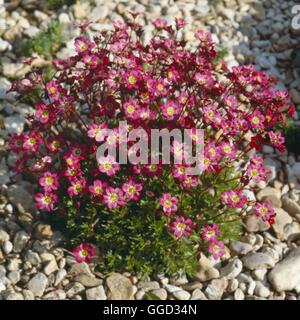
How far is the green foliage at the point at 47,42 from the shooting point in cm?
676

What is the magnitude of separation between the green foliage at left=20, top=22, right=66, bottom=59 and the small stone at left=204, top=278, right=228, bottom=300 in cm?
323

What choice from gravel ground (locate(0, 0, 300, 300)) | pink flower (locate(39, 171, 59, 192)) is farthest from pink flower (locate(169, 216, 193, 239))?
pink flower (locate(39, 171, 59, 192))

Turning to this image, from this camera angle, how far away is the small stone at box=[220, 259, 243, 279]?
5.31 m

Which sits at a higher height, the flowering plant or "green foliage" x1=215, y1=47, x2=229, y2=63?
"green foliage" x1=215, y1=47, x2=229, y2=63

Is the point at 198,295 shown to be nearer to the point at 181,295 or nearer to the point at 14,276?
the point at 181,295

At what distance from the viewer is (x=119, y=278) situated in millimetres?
5121

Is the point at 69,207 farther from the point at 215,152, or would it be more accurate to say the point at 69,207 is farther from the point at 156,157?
the point at 215,152

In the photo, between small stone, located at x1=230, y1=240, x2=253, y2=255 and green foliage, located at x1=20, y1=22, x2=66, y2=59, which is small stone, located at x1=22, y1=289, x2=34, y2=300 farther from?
green foliage, located at x1=20, y1=22, x2=66, y2=59

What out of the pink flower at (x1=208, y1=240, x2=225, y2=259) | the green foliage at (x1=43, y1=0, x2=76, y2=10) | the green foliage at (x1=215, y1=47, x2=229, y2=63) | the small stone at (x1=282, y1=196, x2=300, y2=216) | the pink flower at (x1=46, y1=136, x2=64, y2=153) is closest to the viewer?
the pink flower at (x1=208, y1=240, x2=225, y2=259)

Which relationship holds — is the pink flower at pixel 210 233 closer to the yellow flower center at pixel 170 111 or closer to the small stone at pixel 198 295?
the small stone at pixel 198 295

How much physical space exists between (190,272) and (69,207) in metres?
1.17

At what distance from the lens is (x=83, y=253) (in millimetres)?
4852

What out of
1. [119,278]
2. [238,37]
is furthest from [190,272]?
[238,37]

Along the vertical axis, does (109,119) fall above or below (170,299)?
above
